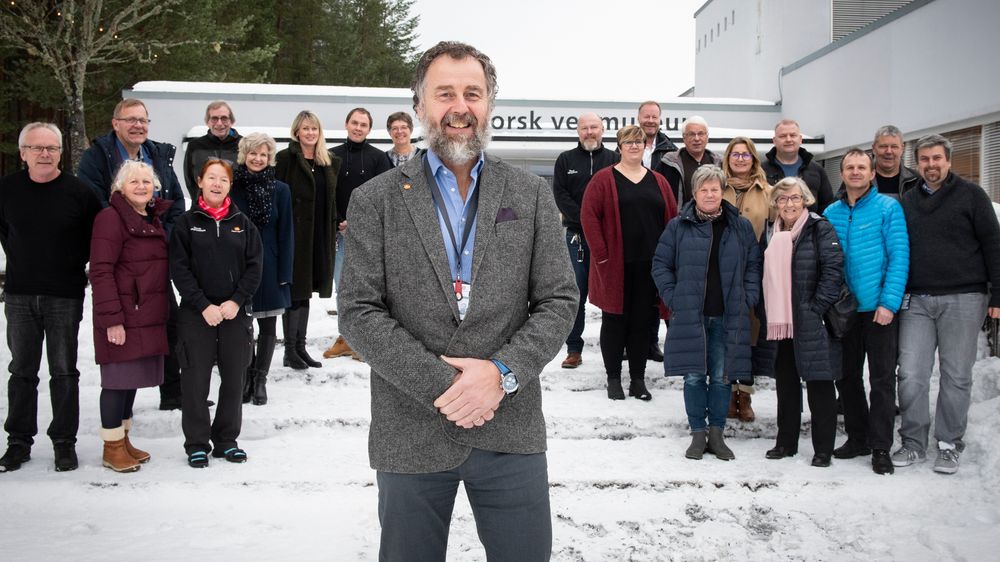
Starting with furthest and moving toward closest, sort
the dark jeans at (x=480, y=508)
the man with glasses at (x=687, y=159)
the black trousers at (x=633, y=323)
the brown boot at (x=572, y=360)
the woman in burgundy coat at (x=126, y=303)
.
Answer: the brown boot at (x=572, y=360) < the man with glasses at (x=687, y=159) < the black trousers at (x=633, y=323) < the woman in burgundy coat at (x=126, y=303) < the dark jeans at (x=480, y=508)

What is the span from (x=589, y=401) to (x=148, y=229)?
11.0 feet

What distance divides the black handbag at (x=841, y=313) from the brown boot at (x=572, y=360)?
7.91 ft

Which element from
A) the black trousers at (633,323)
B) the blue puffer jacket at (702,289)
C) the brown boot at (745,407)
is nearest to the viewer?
the blue puffer jacket at (702,289)

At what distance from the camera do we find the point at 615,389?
6.05 metres

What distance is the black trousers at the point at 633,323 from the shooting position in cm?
600

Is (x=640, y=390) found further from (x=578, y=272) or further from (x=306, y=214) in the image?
(x=306, y=214)

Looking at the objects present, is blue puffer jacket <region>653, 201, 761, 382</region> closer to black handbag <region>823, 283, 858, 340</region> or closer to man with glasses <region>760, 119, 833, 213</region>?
black handbag <region>823, 283, 858, 340</region>

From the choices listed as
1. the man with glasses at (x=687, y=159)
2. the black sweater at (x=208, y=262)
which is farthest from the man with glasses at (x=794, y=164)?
the black sweater at (x=208, y=262)

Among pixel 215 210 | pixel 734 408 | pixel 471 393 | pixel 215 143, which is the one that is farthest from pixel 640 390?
pixel 471 393

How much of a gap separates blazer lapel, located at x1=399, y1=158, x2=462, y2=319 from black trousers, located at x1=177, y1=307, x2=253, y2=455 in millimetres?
3101

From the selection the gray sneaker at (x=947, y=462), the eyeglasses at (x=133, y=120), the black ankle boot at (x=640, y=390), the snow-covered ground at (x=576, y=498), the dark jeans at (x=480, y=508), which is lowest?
the snow-covered ground at (x=576, y=498)

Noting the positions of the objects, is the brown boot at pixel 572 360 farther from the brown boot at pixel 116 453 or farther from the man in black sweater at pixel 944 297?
the brown boot at pixel 116 453

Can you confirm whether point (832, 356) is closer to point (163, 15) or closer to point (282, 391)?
point (282, 391)

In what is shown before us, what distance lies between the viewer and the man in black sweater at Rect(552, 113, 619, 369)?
6.87 meters
